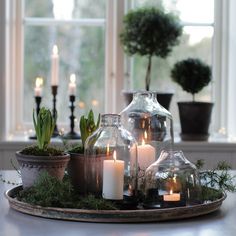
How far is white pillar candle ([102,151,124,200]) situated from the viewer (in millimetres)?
1410

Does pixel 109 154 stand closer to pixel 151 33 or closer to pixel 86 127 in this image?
pixel 86 127

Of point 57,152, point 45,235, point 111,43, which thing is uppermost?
→ point 111,43

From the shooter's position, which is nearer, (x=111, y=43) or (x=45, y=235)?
(x=45, y=235)

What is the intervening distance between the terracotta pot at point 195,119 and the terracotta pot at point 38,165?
1.76 meters

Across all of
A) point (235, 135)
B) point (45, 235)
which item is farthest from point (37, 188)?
point (235, 135)

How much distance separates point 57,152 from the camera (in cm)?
150

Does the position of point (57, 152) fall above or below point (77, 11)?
below

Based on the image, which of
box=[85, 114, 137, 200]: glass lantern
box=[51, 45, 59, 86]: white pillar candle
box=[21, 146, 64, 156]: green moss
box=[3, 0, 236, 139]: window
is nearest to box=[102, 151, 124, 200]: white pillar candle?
box=[85, 114, 137, 200]: glass lantern

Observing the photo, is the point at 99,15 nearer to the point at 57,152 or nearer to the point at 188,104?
the point at 188,104

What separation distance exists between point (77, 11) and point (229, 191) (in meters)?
2.04

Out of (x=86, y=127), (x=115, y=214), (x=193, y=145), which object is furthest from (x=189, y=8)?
(x=115, y=214)

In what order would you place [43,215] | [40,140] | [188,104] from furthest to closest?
[188,104] < [40,140] < [43,215]

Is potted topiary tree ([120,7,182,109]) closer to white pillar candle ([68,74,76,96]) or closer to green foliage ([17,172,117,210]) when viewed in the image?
white pillar candle ([68,74,76,96])

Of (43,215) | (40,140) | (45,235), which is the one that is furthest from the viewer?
(40,140)
